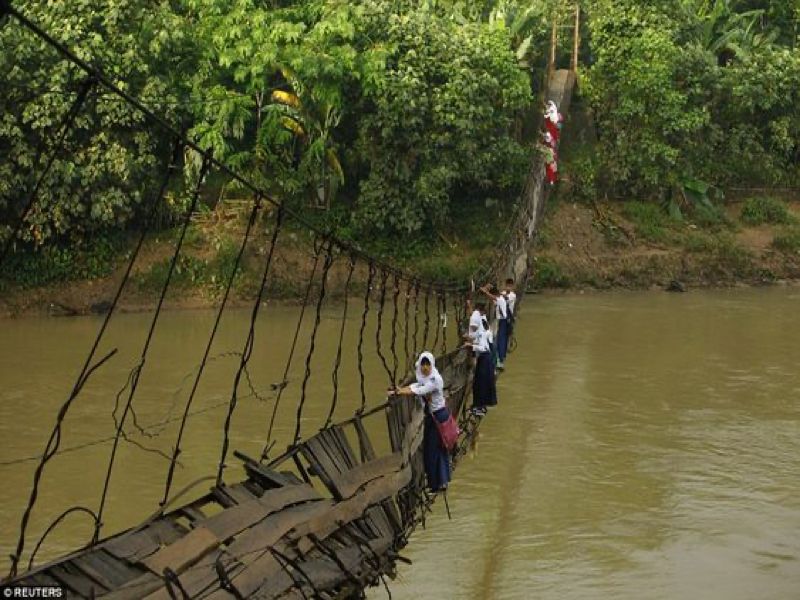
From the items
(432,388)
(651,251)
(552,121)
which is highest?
(552,121)

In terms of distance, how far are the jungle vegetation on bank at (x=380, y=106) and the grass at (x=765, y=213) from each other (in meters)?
0.56

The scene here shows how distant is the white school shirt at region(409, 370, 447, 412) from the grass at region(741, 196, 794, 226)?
13.1 metres

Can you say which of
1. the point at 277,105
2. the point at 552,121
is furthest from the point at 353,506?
the point at 552,121

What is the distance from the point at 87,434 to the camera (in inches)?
364

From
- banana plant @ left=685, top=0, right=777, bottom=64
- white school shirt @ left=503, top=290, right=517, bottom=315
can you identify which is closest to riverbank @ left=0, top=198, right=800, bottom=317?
banana plant @ left=685, top=0, right=777, bottom=64

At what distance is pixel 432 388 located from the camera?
537 cm

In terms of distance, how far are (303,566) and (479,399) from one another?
3804 millimetres

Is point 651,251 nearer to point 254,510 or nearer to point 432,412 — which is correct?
point 432,412

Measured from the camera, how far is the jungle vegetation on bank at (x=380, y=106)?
13.4 meters

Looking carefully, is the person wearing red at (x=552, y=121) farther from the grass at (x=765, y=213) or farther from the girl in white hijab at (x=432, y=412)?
the girl in white hijab at (x=432, y=412)

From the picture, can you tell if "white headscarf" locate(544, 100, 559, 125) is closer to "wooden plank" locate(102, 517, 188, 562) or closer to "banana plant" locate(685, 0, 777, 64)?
"banana plant" locate(685, 0, 777, 64)

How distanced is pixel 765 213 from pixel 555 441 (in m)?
9.55

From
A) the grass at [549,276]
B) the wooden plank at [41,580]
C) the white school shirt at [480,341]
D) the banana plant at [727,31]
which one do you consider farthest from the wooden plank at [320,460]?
the banana plant at [727,31]

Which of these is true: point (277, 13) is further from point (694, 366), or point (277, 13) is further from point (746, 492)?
point (746, 492)
